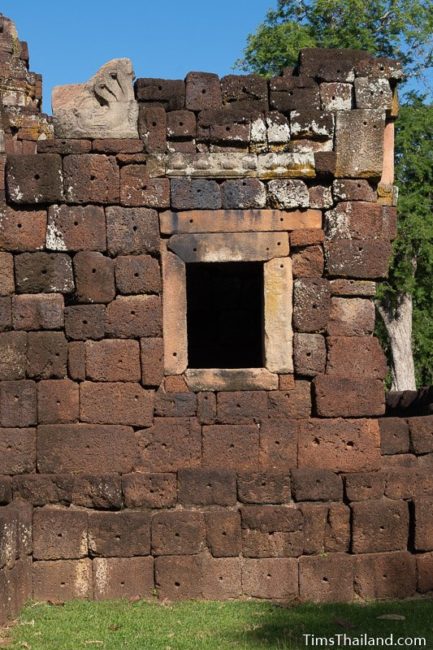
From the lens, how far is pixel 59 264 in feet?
31.7

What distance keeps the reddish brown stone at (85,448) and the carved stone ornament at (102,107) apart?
2687mm

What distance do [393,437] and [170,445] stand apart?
7.22 ft

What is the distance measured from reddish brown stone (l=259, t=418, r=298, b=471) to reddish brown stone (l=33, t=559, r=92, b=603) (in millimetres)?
1849

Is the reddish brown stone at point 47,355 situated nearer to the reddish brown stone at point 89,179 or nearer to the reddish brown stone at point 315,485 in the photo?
the reddish brown stone at point 89,179

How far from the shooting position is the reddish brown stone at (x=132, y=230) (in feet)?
31.7

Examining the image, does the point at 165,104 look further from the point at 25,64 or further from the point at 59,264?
the point at 25,64

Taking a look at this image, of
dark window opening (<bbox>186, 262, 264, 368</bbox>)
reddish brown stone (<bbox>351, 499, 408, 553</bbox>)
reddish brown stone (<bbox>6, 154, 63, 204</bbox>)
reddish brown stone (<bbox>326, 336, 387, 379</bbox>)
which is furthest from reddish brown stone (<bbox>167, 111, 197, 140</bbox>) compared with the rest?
dark window opening (<bbox>186, 262, 264, 368</bbox>)

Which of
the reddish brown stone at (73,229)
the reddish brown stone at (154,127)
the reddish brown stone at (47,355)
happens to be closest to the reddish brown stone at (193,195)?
the reddish brown stone at (154,127)

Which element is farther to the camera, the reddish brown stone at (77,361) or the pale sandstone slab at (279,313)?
the pale sandstone slab at (279,313)

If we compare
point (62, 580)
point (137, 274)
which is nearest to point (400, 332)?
point (137, 274)

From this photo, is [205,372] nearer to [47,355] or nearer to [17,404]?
[47,355]

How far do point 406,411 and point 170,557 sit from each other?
7005 millimetres

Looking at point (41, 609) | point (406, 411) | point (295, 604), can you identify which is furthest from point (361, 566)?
point (406, 411)

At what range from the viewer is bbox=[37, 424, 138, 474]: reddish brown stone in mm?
9578
